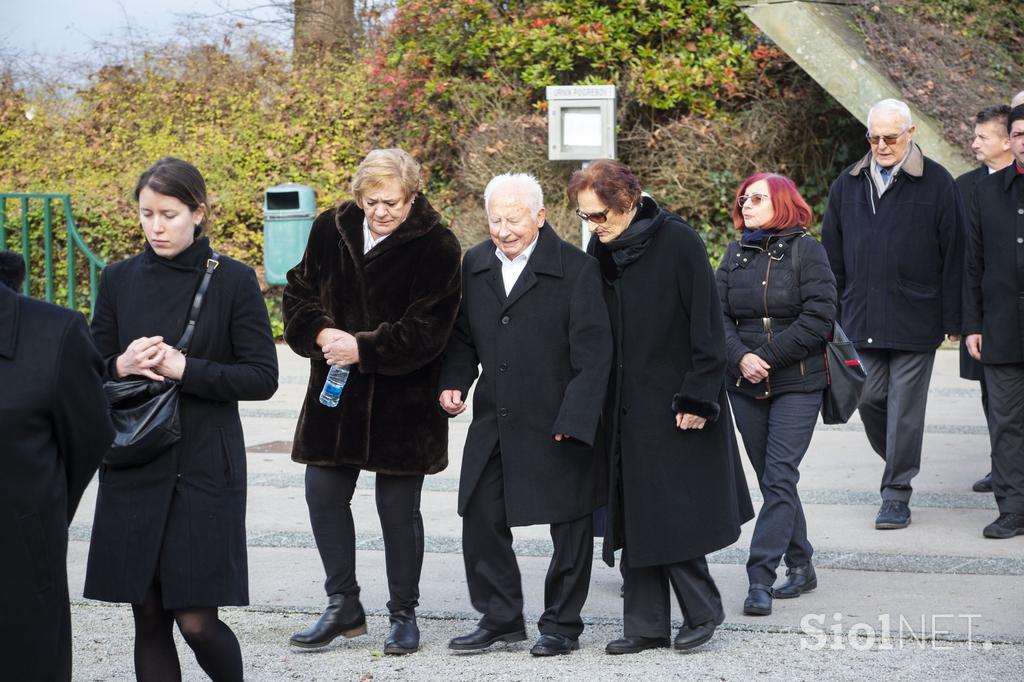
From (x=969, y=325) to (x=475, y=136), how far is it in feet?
30.4

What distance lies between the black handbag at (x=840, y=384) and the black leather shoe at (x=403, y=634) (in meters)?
1.96

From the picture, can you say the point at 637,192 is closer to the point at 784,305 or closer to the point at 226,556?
the point at 784,305

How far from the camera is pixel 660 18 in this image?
1490 cm

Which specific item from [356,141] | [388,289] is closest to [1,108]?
[356,141]

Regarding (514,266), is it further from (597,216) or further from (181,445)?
(181,445)

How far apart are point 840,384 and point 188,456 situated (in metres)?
2.90

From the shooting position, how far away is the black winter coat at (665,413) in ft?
16.5

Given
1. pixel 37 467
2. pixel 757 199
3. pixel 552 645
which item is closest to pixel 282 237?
pixel 757 199

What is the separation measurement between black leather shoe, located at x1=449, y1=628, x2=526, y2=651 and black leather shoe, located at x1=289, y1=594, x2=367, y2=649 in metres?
0.39

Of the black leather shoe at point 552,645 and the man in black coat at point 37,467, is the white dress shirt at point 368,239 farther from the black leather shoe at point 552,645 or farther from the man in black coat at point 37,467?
Result: the man in black coat at point 37,467

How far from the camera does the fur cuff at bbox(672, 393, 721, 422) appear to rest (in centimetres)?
497

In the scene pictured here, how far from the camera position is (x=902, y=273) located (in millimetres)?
7012

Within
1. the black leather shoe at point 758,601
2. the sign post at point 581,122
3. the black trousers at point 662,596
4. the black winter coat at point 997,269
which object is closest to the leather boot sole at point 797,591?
the black leather shoe at point 758,601

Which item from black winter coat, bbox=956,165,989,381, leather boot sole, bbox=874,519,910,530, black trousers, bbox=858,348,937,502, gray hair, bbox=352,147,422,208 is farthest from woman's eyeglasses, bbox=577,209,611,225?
black winter coat, bbox=956,165,989,381
